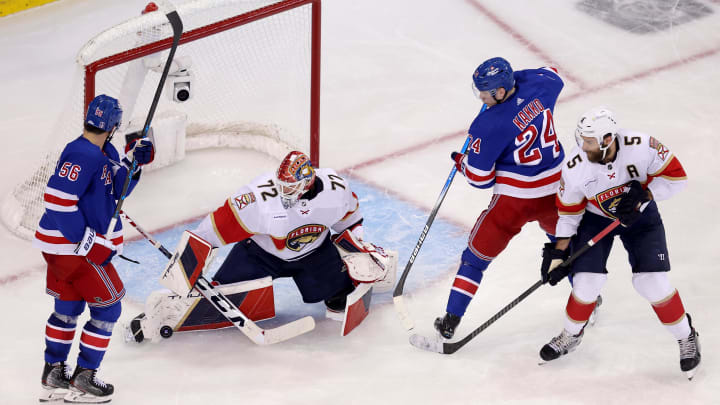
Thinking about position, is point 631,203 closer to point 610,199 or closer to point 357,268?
point 610,199

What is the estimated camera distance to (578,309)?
11.7 ft

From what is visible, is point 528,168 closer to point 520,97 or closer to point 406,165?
point 520,97

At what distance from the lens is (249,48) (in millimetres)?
4945

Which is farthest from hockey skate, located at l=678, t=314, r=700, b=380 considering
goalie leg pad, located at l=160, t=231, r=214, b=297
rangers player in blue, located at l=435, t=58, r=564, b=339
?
goalie leg pad, located at l=160, t=231, r=214, b=297

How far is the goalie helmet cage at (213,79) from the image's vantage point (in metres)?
4.27

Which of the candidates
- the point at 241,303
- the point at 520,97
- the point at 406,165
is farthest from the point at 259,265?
the point at 406,165

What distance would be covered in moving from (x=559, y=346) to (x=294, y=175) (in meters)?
1.13

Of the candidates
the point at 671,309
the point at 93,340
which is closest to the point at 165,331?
the point at 93,340

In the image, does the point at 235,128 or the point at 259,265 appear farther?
the point at 235,128

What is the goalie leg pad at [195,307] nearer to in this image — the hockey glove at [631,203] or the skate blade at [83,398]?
the skate blade at [83,398]

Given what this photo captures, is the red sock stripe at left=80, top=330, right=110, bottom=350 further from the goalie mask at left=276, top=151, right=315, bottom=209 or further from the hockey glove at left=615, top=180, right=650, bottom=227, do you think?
the hockey glove at left=615, top=180, right=650, bottom=227

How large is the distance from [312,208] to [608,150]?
1.12 m

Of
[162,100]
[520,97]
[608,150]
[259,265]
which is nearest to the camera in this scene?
[608,150]

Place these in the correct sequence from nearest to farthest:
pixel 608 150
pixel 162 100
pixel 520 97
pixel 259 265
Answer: pixel 608 150 → pixel 520 97 → pixel 259 265 → pixel 162 100
